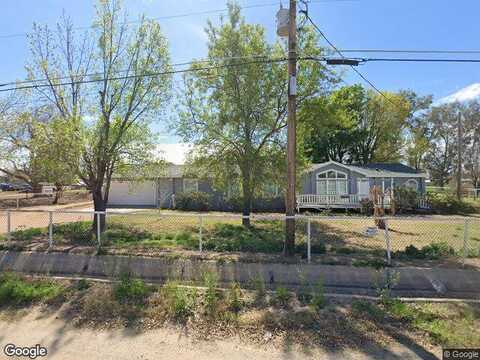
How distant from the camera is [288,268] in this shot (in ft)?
23.1

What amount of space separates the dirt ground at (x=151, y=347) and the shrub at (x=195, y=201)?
55.9 feet

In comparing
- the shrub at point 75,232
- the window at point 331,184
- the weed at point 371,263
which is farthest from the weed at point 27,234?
the window at point 331,184

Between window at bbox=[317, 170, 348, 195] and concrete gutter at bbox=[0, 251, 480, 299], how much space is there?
54.1 feet

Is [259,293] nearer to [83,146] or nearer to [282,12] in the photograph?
[282,12]

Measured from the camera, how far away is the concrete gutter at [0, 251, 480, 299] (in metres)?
6.50

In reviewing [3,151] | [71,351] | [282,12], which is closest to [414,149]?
[282,12]

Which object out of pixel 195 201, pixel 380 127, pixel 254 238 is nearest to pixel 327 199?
pixel 195 201

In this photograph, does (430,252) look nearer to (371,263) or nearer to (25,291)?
(371,263)

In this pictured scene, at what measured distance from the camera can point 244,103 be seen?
13.2 metres

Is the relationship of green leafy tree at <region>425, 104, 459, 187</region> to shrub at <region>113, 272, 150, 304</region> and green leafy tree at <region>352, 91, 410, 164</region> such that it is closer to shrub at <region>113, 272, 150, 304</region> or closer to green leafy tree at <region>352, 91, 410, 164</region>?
green leafy tree at <region>352, 91, 410, 164</region>

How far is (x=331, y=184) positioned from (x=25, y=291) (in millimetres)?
20077

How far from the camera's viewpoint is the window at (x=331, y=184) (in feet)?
75.9

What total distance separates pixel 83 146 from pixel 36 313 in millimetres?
6244

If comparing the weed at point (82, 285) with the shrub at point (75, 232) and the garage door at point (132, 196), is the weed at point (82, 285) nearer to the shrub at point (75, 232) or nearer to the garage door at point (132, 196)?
the shrub at point (75, 232)
